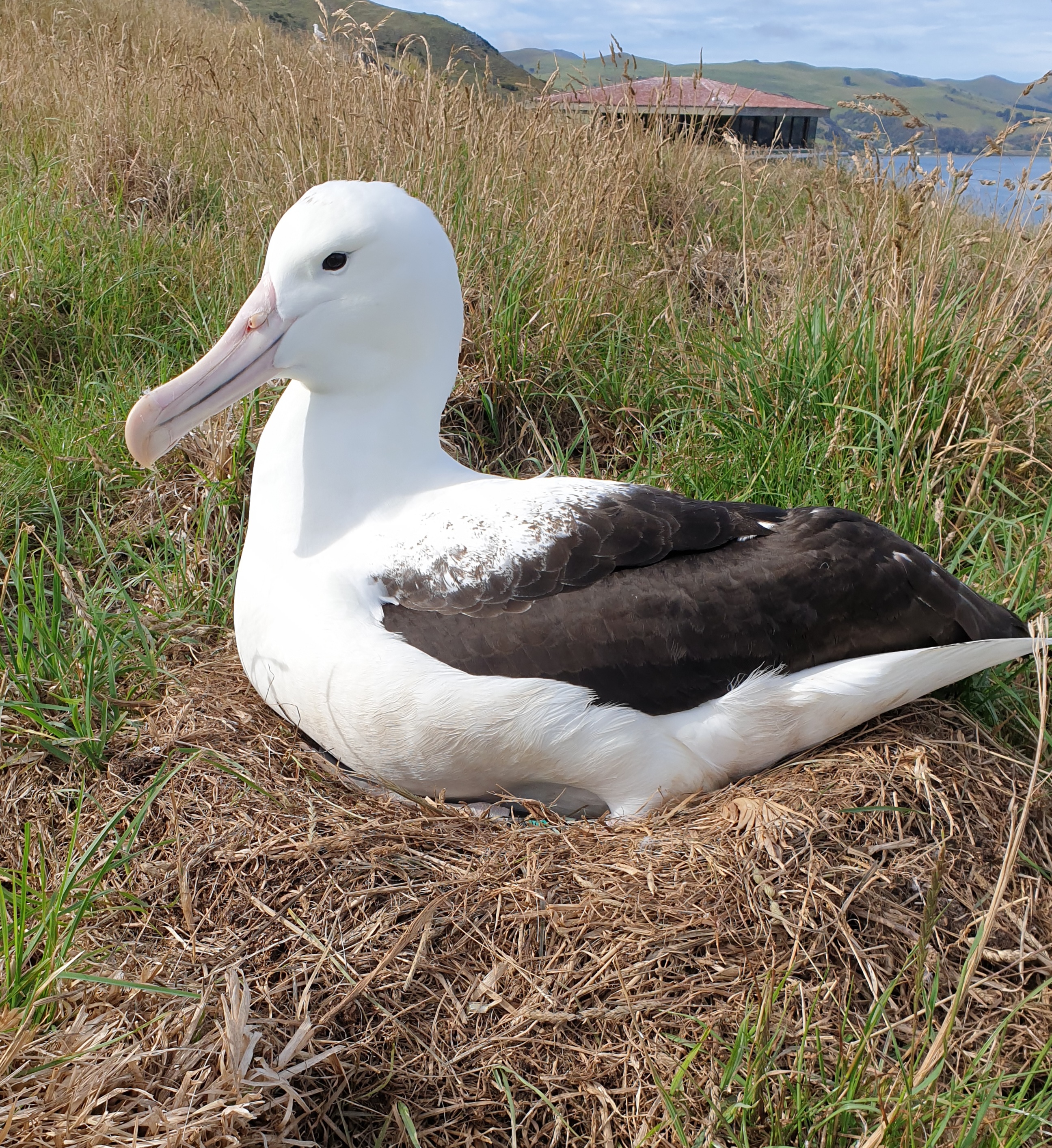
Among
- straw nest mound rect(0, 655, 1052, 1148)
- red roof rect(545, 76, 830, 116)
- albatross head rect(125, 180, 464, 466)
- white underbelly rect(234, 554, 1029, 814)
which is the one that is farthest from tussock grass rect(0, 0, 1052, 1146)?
albatross head rect(125, 180, 464, 466)

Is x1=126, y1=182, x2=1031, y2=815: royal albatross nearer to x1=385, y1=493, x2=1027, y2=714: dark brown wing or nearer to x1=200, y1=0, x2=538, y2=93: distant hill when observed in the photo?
x1=385, y1=493, x2=1027, y2=714: dark brown wing

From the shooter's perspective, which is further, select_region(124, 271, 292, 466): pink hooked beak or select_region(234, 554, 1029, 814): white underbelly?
select_region(124, 271, 292, 466): pink hooked beak

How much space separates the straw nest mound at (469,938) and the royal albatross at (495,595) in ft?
0.55

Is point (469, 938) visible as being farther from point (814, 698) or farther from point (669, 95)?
point (669, 95)

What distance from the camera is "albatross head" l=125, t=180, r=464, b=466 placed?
264 cm

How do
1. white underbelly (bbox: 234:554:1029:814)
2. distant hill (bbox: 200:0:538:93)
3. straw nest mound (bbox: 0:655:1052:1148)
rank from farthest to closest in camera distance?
distant hill (bbox: 200:0:538:93) < white underbelly (bbox: 234:554:1029:814) < straw nest mound (bbox: 0:655:1052:1148)

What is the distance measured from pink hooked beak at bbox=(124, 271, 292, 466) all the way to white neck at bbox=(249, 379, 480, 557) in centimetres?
21

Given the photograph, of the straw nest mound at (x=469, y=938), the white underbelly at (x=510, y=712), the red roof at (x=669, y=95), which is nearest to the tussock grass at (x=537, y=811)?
the straw nest mound at (x=469, y=938)

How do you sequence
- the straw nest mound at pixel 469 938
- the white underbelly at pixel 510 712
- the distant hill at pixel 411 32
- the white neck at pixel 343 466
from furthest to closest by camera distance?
the distant hill at pixel 411 32
the white neck at pixel 343 466
the white underbelly at pixel 510 712
the straw nest mound at pixel 469 938

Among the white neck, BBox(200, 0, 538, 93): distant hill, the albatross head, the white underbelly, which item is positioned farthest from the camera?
BBox(200, 0, 538, 93): distant hill

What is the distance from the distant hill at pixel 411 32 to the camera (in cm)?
605

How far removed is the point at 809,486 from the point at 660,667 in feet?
4.92

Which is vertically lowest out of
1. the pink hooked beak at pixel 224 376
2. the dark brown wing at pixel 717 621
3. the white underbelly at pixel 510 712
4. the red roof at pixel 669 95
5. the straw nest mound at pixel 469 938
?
the straw nest mound at pixel 469 938

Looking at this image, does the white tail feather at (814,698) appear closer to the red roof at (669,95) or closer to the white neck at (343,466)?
the white neck at (343,466)
